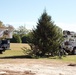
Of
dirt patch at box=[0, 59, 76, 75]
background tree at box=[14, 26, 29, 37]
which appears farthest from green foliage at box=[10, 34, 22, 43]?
dirt patch at box=[0, 59, 76, 75]

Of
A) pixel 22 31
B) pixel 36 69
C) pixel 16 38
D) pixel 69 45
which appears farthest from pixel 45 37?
pixel 22 31

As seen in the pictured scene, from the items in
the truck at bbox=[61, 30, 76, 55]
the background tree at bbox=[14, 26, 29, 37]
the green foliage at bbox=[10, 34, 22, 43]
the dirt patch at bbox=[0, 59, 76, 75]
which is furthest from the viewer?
the background tree at bbox=[14, 26, 29, 37]

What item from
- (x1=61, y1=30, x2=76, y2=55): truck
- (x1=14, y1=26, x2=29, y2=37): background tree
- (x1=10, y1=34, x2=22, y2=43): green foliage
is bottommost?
(x1=61, y1=30, x2=76, y2=55): truck

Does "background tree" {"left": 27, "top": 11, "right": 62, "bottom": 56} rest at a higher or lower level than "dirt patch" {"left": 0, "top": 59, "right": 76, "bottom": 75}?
higher

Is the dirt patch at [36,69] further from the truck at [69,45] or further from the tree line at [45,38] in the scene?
the truck at [69,45]

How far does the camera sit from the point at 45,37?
26969 mm

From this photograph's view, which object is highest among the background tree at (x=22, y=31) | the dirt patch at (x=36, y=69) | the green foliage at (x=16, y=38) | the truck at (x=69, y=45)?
the background tree at (x=22, y=31)

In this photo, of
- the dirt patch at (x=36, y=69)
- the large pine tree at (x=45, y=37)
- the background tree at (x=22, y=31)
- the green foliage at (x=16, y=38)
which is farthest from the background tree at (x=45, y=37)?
the background tree at (x=22, y=31)

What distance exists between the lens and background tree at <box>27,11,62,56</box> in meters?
26.6

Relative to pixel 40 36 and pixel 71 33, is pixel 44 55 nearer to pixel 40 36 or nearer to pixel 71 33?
pixel 40 36

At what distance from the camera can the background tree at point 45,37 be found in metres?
26.6

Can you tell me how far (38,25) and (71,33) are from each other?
25.8 ft

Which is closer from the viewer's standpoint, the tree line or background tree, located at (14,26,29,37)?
the tree line

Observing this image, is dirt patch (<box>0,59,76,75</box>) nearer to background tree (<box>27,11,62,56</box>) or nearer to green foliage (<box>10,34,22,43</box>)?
background tree (<box>27,11,62,56</box>)
